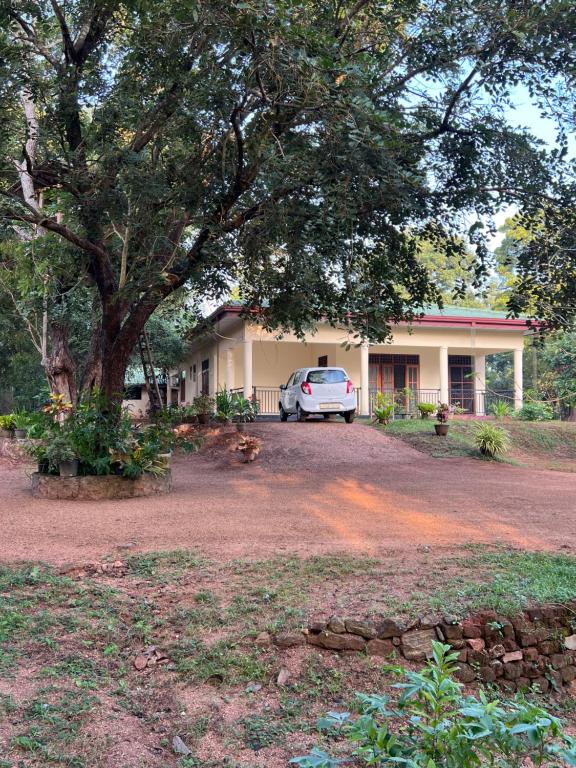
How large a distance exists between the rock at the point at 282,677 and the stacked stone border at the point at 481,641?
20cm

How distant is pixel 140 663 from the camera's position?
12.7 ft

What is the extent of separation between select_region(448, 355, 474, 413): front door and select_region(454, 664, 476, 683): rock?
19.6 m

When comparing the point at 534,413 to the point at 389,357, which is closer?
the point at 534,413

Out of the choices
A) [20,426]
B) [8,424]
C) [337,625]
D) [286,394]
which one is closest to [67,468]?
[337,625]

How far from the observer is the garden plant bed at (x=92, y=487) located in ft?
26.9

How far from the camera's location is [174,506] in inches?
303

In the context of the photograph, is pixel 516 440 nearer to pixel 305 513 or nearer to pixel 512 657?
pixel 305 513

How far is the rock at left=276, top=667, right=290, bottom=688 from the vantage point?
12.5 feet

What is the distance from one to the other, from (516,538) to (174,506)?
3923 millimetres

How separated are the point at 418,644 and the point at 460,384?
2000 centimetres

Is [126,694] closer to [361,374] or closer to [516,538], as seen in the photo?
[516,538]

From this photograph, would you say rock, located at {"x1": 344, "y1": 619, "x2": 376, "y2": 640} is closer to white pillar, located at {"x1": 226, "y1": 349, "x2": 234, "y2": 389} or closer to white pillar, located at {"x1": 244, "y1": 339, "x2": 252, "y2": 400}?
white pillar, located at {"x1": 244, "y1": 339, "x2": 252, "y2": 400}

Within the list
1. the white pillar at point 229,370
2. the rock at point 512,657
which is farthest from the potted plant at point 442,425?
the rock at point 512,657

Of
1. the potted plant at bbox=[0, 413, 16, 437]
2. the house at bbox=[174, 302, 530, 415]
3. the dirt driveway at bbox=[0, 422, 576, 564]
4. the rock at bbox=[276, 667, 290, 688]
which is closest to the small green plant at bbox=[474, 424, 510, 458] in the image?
the dirt driveway at bbox=[0, 422, 576, 564]
